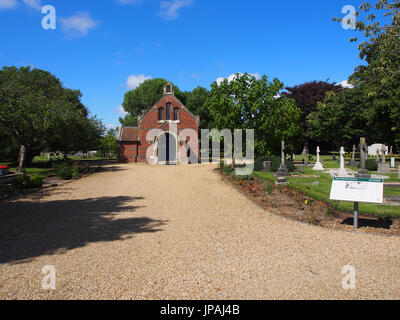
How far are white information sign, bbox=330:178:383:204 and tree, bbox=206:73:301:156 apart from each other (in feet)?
50.7

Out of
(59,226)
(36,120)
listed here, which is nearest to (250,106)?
(36,120)

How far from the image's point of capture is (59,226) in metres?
8.14

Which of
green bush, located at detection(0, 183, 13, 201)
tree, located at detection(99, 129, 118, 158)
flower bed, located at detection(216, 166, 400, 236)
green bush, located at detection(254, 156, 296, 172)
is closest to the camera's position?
flower bed, located at detection(216, 166, 400, 236)

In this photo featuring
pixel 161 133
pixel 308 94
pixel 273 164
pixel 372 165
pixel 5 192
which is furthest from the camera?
pixel 308 94

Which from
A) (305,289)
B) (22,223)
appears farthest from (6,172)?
(305,289)

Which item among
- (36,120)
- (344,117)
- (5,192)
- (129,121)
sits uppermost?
(129,121)

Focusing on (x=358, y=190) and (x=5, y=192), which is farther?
(x=5, y=192)

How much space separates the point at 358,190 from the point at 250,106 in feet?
54.5

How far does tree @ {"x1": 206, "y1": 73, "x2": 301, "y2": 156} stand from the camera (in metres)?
23.1

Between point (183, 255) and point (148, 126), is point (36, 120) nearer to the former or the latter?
point (148, 126)

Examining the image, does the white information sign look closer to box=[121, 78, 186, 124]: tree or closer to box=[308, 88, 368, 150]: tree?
box=[308, 88, 368, 150]: tree

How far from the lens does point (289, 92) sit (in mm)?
55156

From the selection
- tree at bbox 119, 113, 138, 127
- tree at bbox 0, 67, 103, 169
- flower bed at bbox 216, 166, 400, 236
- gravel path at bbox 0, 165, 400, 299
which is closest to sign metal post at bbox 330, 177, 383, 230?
flower bed at bbox 216, 166, 400, 236
